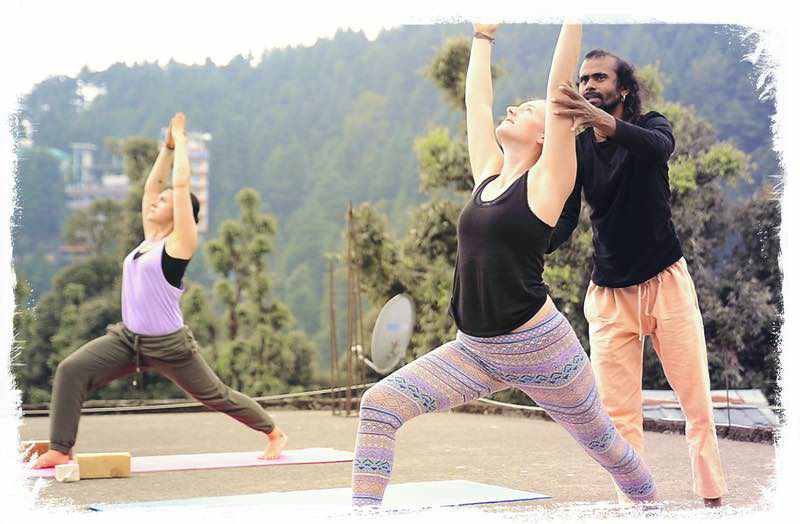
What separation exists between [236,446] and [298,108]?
3176 centimetres

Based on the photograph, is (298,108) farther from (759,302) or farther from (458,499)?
(458,499)

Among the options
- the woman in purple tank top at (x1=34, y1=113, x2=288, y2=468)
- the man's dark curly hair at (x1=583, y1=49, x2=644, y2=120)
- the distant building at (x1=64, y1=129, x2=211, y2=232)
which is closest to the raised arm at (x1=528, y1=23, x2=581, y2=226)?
the man's dark curly hair at (x1=583, y1=49, x2=644, y2=120)

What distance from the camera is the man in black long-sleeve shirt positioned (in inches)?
137

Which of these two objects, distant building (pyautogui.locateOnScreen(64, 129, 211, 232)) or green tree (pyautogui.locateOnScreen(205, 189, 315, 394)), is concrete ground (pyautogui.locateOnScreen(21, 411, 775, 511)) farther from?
distant building (pyautogui.locateOnScreen(64, 129, 211, 232))

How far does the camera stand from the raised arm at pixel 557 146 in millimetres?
2797

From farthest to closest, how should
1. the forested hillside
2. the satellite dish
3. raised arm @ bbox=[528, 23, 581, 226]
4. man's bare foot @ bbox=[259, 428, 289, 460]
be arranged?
the forested hillside
the satellite dish
man's bare foot @ bbox=[259, 428, 289, 460]
raised arm @ bbox=[528, 23, 581, 226]

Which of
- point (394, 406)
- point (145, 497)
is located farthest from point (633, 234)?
point (145, 497)

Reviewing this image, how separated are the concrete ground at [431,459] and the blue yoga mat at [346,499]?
0.17 meters

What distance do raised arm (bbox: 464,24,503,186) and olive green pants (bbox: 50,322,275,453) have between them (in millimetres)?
2398

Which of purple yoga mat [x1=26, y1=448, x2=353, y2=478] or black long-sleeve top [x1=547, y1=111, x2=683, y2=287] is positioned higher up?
black long-sleeve top [x1=547, y1=111, x2=683, y2=287]

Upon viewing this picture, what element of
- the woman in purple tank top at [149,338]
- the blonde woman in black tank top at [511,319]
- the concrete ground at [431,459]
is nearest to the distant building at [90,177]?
the concrete ground at [431,459]

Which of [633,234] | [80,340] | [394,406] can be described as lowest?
[80,340]

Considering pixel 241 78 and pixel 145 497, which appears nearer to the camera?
pixel 145 497

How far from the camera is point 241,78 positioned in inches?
1442
